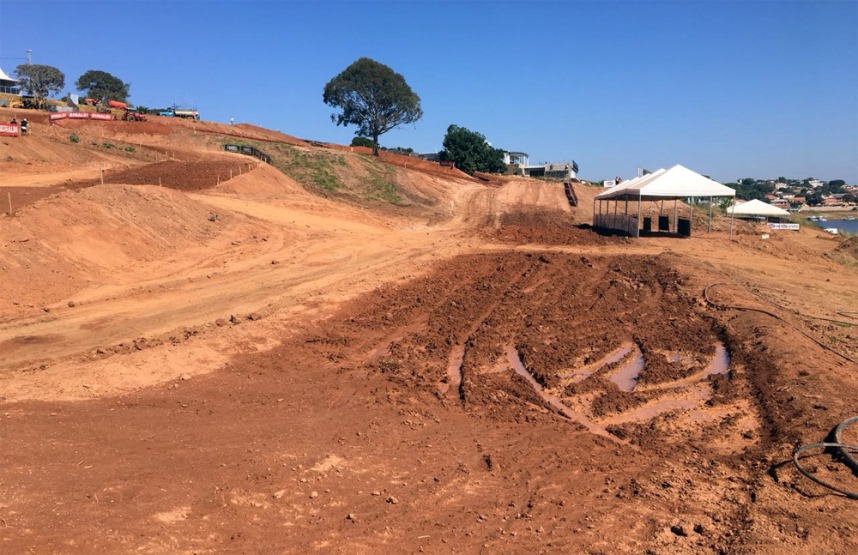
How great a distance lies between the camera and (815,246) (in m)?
35.2

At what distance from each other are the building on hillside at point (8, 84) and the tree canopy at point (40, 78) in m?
1.02

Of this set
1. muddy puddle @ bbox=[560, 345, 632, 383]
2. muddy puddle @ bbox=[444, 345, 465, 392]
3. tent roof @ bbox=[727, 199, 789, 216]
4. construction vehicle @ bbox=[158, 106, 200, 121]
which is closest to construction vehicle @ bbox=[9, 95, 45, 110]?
construction vehicle @ bbox=[158, 106, 200, 121]

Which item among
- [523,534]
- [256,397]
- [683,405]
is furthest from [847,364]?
[256,397]

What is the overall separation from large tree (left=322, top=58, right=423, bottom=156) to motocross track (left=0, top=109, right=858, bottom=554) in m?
58.4

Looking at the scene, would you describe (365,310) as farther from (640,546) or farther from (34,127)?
(34,127)

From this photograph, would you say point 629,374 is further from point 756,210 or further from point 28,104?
point 28,104

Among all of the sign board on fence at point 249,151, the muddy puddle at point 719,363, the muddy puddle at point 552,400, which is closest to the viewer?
the muddy puddle at point 552,400

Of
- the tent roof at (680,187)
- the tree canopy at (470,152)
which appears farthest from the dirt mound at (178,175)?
the tree canopy at (470,152)

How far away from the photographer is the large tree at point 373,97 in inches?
3061

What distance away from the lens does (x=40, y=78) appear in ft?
269

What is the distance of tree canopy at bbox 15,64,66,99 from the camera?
80.8m

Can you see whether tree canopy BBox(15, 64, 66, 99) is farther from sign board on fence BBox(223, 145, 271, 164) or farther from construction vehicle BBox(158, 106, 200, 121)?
sign board on fence BBox(223, 145, 271, 164)

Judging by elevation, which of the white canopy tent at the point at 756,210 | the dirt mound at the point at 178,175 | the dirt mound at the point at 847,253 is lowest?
the dirt mound at the point at 847,253

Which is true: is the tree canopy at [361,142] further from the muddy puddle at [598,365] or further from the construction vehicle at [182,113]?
the muddy puddle at [598,365]
